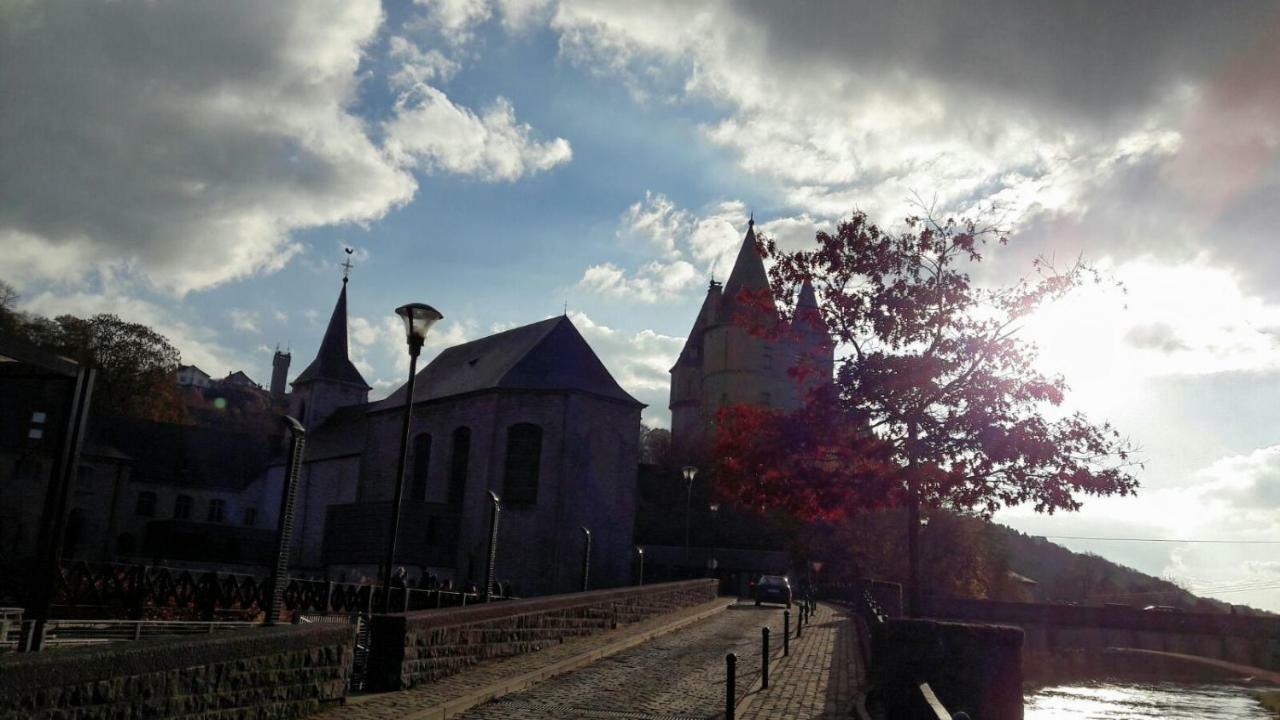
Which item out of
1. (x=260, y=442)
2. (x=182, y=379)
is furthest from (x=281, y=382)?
(x=260, y=442)

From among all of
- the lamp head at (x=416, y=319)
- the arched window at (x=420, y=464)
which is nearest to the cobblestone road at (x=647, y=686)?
the lamp head at (x=416, y=319)

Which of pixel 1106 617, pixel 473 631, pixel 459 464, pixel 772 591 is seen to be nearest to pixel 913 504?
pixel 473 631

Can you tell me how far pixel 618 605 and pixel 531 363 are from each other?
24.5 m

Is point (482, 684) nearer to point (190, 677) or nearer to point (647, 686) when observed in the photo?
point (647, 686)

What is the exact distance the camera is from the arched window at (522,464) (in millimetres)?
43031

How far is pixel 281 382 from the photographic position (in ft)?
467

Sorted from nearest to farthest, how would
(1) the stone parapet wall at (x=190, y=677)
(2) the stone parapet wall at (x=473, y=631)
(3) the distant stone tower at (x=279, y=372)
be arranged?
(1) the stone parapet wall at (x=190, y=677) < (2) the stone parapet wall at (x=473, y=631) < (3) the distant stone tower at (x=279, y=372)

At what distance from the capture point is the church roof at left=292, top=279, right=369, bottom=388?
6431cm

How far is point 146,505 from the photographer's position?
63938 millimetres

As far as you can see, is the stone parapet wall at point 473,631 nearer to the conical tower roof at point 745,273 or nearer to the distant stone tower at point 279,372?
the conical tower roof at point 745,273

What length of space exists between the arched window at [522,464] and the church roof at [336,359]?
25.6 meters

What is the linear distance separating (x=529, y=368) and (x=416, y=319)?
3083 centimetres

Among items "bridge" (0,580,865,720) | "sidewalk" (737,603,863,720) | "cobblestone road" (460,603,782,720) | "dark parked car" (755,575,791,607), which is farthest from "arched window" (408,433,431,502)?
"cobblestone road" (460,603,782,720)

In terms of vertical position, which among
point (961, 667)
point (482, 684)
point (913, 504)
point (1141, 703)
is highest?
point (913, 504)
